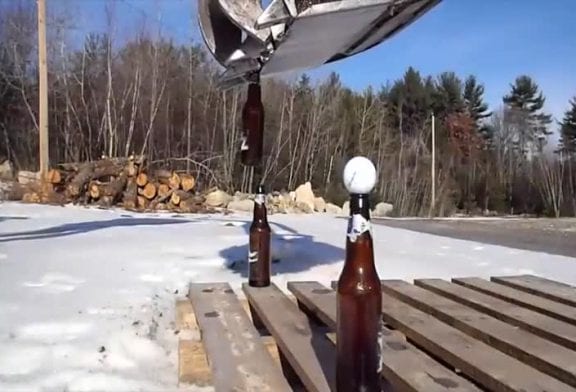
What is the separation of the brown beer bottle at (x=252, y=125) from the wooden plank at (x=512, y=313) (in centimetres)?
100

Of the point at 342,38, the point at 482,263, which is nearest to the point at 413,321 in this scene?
the point at 342,38

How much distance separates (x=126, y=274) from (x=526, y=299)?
230 cm

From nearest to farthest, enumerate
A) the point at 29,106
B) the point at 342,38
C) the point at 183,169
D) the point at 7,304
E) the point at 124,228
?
the point at 342,38, the point at 7,304, the point at 124,228, the point at 183,169, the point at 29,106

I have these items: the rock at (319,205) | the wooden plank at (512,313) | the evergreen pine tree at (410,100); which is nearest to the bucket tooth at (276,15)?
the wooden plank at (512,313)

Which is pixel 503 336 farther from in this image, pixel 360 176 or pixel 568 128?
pixel 568 128

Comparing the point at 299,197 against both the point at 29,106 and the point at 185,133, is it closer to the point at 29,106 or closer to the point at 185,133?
the point at 185,133

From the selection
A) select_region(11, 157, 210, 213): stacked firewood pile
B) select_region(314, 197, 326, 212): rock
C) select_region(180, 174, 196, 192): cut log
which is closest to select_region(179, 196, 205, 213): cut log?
select_region(11, 157, 210, 213): stacked firewood pile

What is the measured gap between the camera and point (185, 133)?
15500 mm

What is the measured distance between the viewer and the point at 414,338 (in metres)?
1.81

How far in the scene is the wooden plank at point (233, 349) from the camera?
5.08 feet

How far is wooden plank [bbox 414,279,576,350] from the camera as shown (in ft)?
5.66

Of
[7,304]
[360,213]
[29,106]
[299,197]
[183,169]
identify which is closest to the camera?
[360,213]

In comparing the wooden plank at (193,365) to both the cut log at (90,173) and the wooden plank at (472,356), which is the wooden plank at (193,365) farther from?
the cut log at (90,173)

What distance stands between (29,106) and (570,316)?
53.2 feet
